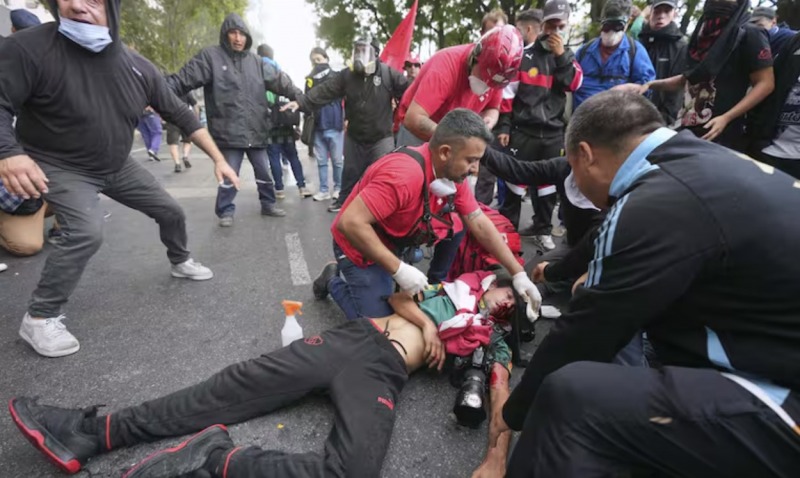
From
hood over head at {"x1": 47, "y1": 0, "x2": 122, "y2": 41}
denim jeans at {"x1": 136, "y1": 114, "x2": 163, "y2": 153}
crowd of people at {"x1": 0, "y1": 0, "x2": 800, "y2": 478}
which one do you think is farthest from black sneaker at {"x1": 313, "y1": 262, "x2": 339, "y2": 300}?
denim jeans at {"x1": 136, "y1": 114, "x2": 163, "y2": 153}

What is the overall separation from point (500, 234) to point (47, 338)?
8.34 ft

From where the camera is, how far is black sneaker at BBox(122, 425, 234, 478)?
52.2 inches

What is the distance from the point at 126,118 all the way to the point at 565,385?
2577 mm

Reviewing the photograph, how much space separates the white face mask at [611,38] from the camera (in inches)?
141

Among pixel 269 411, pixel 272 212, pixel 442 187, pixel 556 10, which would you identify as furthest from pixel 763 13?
pixel 272 212

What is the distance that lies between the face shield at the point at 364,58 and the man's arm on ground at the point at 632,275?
3.73 metres

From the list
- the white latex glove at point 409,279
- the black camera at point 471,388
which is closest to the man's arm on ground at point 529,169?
the white latex glove at point 409,279

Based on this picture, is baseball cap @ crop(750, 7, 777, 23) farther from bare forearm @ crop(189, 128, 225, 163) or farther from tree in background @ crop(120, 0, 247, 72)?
tree in background @ crop(120, 0, 247, 72)

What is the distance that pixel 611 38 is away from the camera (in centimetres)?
360

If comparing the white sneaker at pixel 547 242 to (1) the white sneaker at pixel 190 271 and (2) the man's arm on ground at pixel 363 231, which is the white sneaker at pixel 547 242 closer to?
(2) the man's arm on ground at pixel 363 231

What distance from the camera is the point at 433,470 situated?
1.59 meters

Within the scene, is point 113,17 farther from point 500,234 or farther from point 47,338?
point 500,234

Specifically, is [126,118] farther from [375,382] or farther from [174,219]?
[375,382]

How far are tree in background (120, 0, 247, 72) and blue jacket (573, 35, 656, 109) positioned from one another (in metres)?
17.7
